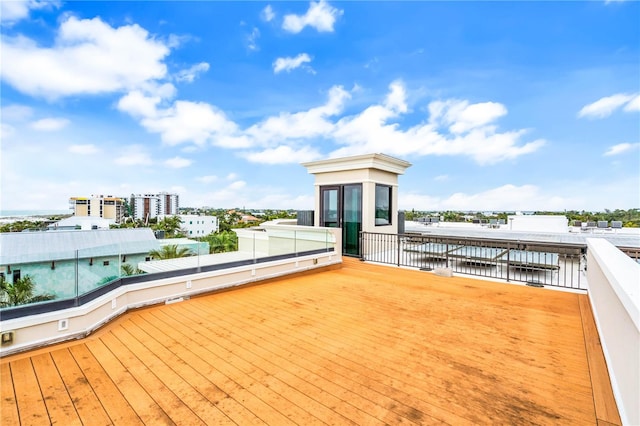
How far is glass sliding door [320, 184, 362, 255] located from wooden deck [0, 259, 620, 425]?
13.2 ft

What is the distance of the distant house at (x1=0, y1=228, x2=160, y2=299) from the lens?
285 cm

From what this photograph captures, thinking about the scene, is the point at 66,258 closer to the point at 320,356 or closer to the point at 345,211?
the point at 320,356

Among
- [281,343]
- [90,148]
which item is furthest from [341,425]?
[90,148]

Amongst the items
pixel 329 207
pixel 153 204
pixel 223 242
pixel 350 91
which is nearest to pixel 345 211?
pixel 329 207

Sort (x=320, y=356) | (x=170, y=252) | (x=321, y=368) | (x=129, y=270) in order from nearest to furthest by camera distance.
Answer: (x=321, y=368) < (x=320, y=356) < (x=129, y=270) < (x=170, y=252)

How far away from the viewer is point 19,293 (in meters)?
2.71

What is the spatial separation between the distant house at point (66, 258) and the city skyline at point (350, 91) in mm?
2902

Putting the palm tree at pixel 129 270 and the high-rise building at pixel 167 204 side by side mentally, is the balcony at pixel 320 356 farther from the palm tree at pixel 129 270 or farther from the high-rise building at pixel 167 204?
the high-rise building at pixel 167 204

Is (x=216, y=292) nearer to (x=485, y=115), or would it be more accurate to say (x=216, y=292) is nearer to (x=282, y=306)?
(x=282, y=306)

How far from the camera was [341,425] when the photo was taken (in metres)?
1.64

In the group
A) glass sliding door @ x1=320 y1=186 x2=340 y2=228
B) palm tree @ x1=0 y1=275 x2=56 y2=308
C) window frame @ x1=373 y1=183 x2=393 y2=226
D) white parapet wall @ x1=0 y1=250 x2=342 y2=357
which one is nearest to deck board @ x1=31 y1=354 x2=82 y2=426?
white parapet wall @ x1=0 y1=250 x2=342 y2=357

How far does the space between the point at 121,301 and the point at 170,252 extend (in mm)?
964

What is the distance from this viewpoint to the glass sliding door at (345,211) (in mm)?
7914

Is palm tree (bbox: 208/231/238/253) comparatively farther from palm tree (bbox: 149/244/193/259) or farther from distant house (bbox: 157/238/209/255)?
palm tree (bbox: 149/244/193/259)
